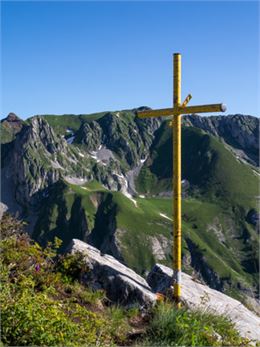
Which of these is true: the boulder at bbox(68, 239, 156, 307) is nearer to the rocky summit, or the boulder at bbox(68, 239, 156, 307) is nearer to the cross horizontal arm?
the rocky summit

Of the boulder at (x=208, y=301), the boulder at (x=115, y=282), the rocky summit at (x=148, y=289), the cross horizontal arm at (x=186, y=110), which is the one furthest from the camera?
the boulder at (x=115, y=282)

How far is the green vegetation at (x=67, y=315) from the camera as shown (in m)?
7.77

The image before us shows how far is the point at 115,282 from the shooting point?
43.3 feet

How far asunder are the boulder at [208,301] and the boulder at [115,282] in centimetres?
67

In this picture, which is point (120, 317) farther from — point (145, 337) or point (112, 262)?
point (112, 262)

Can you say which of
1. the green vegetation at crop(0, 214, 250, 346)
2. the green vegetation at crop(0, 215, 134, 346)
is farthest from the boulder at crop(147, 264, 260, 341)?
the green vegetation at crop(0, 215, 134, 346)

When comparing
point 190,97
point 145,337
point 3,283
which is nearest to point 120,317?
point 145,337

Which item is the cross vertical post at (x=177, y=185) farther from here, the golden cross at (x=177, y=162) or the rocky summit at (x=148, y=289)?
the rocky summit at (x=148, y=289)

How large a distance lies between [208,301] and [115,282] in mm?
2629

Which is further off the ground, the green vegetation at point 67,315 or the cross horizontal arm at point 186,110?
the cross horizontal arm at point 186,110

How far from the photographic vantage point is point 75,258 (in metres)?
13.3

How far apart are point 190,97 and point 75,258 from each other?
5523 mm

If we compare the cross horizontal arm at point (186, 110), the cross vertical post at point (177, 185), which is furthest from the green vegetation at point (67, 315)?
the cross horizontal arm at point (186, 110)

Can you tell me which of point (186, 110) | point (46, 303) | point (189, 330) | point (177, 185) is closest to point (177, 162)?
point (177, 185)
